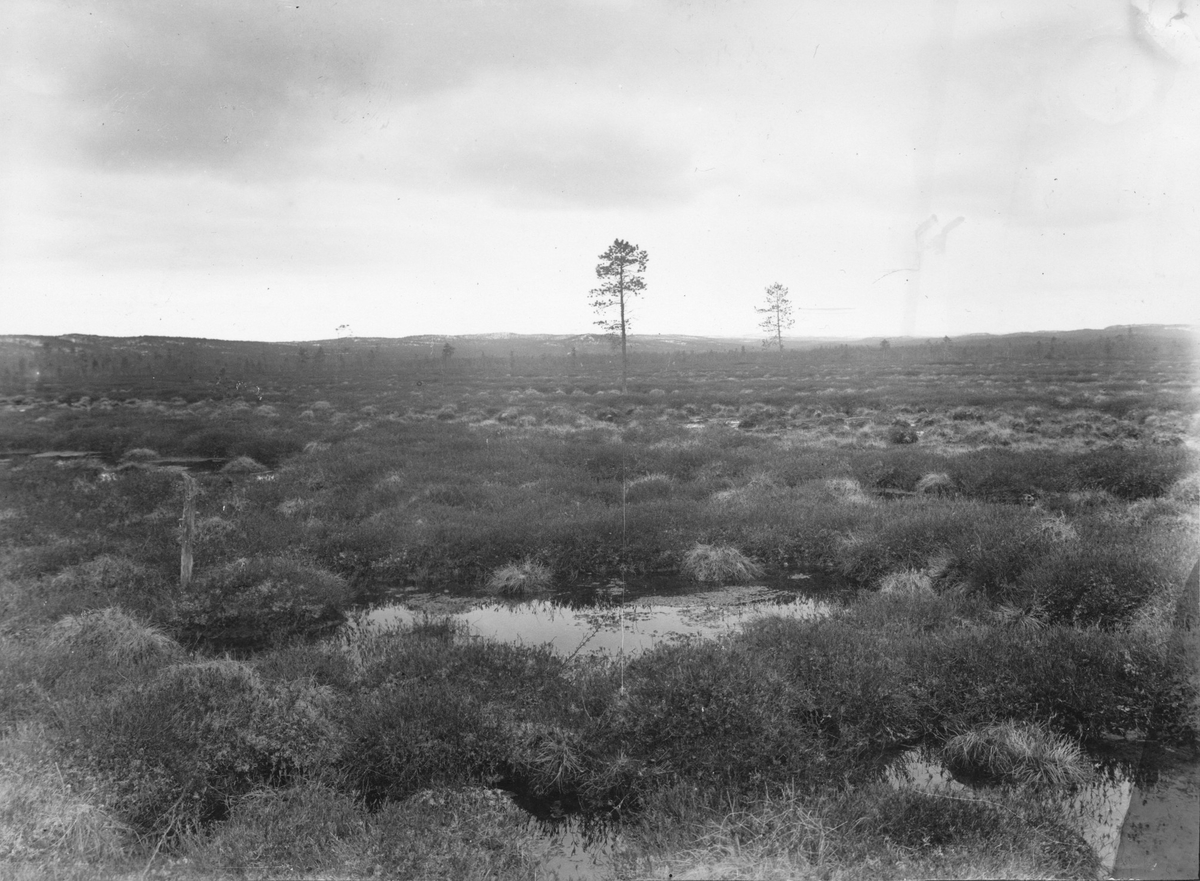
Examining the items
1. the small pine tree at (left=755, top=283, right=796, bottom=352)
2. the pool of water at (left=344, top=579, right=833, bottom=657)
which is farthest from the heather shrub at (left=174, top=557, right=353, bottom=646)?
the small pine tree at (left=755, top=283, right=796, bottom=352)

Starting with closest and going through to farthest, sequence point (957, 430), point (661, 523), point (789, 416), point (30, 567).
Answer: point (30, 567) < point (661, 523) < point (957, 430) < point (789, 416)

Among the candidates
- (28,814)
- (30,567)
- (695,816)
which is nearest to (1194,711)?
(695,816)

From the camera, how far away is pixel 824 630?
23.4 feet

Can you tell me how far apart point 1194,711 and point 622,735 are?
16.0 feet

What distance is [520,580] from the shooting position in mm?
10000

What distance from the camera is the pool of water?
805 cm

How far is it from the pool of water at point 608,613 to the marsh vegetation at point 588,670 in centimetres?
25

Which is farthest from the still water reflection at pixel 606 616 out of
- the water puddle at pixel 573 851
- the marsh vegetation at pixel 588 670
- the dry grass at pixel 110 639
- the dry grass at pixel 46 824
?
the dry grass at pixel 46 824

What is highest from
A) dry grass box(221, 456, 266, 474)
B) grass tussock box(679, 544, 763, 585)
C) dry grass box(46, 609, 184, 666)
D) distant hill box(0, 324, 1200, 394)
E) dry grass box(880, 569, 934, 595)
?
distant hill box(0, 324, 1200, 394)

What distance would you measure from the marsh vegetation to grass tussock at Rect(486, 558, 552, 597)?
6 cm

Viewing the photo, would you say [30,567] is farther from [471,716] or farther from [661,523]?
[661,523]

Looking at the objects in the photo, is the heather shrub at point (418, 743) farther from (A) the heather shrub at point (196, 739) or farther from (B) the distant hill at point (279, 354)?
(B) the distant hill at point (279, 354)

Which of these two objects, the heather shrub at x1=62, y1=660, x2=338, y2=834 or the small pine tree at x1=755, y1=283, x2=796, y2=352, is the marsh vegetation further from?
the small pine tree at x1=755, y1=283, x2=796, y2=352

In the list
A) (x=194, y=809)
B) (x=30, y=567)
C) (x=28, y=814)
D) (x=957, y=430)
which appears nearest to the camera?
(x=28, y=814)
